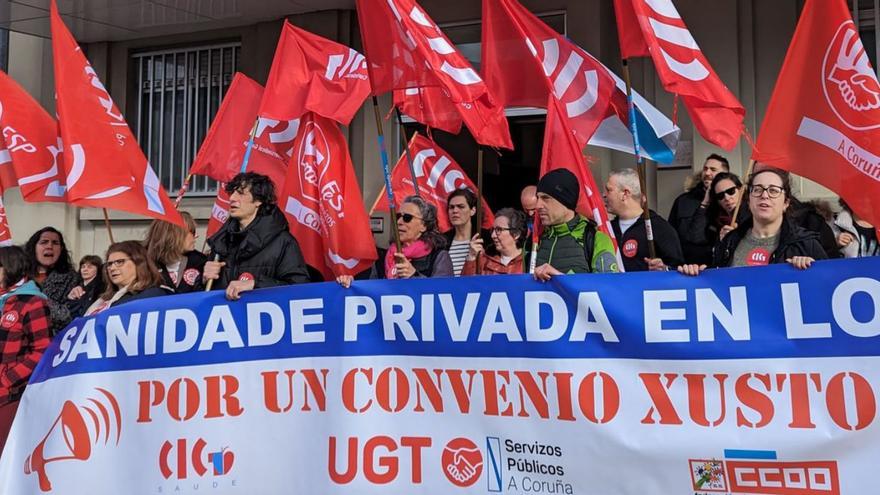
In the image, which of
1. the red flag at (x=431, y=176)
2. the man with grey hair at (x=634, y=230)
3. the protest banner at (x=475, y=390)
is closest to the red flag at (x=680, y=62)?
the man with grey hair at (x=634, y=230)

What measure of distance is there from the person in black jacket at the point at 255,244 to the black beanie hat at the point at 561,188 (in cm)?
151

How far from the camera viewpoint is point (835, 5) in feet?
15.7

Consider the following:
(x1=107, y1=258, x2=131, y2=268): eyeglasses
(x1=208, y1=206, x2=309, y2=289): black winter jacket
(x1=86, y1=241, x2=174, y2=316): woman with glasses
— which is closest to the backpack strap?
(x1=208, y1=206, x2=309, y2=289): black winter jacket

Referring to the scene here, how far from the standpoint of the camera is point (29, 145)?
704cm

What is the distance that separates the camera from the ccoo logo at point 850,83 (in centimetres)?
464

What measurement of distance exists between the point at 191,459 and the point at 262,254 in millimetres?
1240

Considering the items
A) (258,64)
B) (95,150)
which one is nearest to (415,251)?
(95,150)

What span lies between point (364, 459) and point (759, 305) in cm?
192

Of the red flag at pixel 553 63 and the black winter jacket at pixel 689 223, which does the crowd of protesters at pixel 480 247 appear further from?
the red flag at pixel 553 63

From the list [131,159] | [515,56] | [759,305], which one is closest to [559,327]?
[759,305]

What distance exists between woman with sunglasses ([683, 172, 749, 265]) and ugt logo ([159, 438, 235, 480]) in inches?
134

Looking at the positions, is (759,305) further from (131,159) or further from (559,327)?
(131,159)

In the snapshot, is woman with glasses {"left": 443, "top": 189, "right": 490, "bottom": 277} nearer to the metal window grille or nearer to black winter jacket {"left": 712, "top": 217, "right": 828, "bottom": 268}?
black winter jacket {"left": 712, "top": 217, "right": 828, "bottom": 268}

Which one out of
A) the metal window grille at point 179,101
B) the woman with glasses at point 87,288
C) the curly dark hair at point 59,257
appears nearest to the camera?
the woman with glasses at point 87,288
